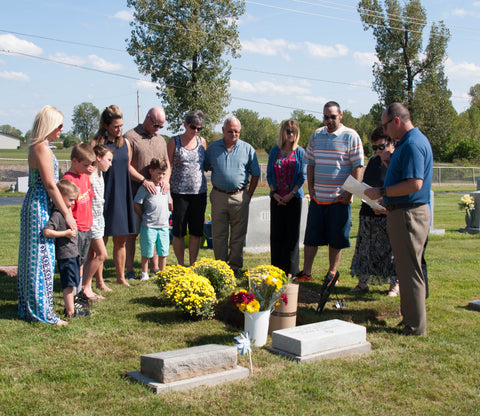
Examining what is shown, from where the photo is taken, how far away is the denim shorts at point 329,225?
6.87 meters

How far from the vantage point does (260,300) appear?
488 centimetres

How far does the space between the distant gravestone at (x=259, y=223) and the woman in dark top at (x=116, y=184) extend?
3864 millimetres

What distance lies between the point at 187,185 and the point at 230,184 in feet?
→ 1.89

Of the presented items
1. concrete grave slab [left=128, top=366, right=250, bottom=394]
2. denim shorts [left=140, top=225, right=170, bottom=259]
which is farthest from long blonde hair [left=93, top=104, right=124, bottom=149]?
concrete grave slab [left=128, top=366, right=250, bottom=394]

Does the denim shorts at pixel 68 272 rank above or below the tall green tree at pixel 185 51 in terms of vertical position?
below

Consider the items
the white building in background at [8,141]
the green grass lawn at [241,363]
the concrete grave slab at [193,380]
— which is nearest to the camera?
the green grass lawn at [241,363]

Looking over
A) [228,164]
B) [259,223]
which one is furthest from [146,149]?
[259,223]

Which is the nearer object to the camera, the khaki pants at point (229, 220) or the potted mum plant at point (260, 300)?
the potted mum plant at point (260, 300)

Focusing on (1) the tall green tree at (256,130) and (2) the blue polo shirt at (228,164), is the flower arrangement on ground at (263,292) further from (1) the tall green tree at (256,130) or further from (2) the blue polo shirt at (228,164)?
(1) the tall green tree at (256,130)

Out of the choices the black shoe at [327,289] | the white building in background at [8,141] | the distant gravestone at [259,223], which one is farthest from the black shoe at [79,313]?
the white building in background at [8,141]

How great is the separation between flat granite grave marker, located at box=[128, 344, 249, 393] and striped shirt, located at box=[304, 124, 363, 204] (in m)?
3.30

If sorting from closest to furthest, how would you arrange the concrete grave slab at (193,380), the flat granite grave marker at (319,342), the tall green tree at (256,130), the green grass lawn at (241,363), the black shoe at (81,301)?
the green grass lawn at (241,363), the concrete grave slab at (193,380), the flat granite grave marker at (319,342), the black shoe at (81,301), the tall green tree at (256,130)

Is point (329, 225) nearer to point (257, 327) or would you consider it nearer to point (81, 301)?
point (257, 327)

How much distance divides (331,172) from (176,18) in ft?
110
